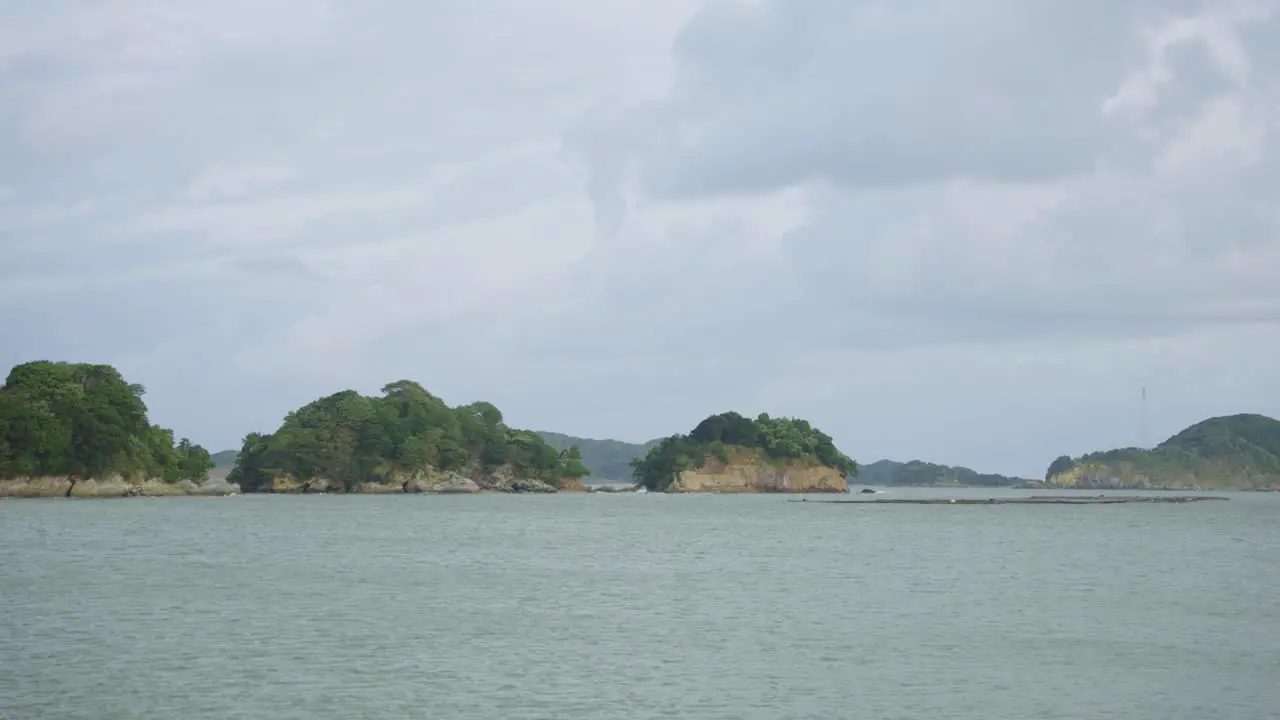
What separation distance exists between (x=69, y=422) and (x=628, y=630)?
6165 inches

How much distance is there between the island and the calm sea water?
3215 inches

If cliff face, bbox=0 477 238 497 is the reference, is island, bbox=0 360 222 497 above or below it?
above

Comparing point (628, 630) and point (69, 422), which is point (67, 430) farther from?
point (628, 630)

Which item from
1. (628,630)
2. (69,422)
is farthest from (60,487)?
(628,630)

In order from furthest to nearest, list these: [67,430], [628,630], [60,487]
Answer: [60,487] < [67,430] < [628,630]

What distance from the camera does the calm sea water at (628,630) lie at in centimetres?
3384

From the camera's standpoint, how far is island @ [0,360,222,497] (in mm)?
178750

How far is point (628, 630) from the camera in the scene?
4869 cm

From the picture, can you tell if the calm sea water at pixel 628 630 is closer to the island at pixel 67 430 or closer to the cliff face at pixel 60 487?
the island at pixel 67 430

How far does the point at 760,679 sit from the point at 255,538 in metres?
79.4

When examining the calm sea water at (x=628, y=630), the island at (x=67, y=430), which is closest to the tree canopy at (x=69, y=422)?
the island at (x=67, y=430)

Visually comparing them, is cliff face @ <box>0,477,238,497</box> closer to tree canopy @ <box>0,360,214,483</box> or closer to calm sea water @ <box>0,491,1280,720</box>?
tree canopy @ <box>0,360,214,483</box>

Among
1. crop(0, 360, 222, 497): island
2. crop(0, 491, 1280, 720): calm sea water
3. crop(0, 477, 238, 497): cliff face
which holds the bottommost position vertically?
crop(0, 491, 1280, 720): calm sea water

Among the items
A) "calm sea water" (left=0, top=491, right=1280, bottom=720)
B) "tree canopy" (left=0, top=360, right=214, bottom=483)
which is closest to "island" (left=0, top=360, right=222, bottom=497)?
"tree canopy" (left=0, top=360, right=214, bottom=483)
